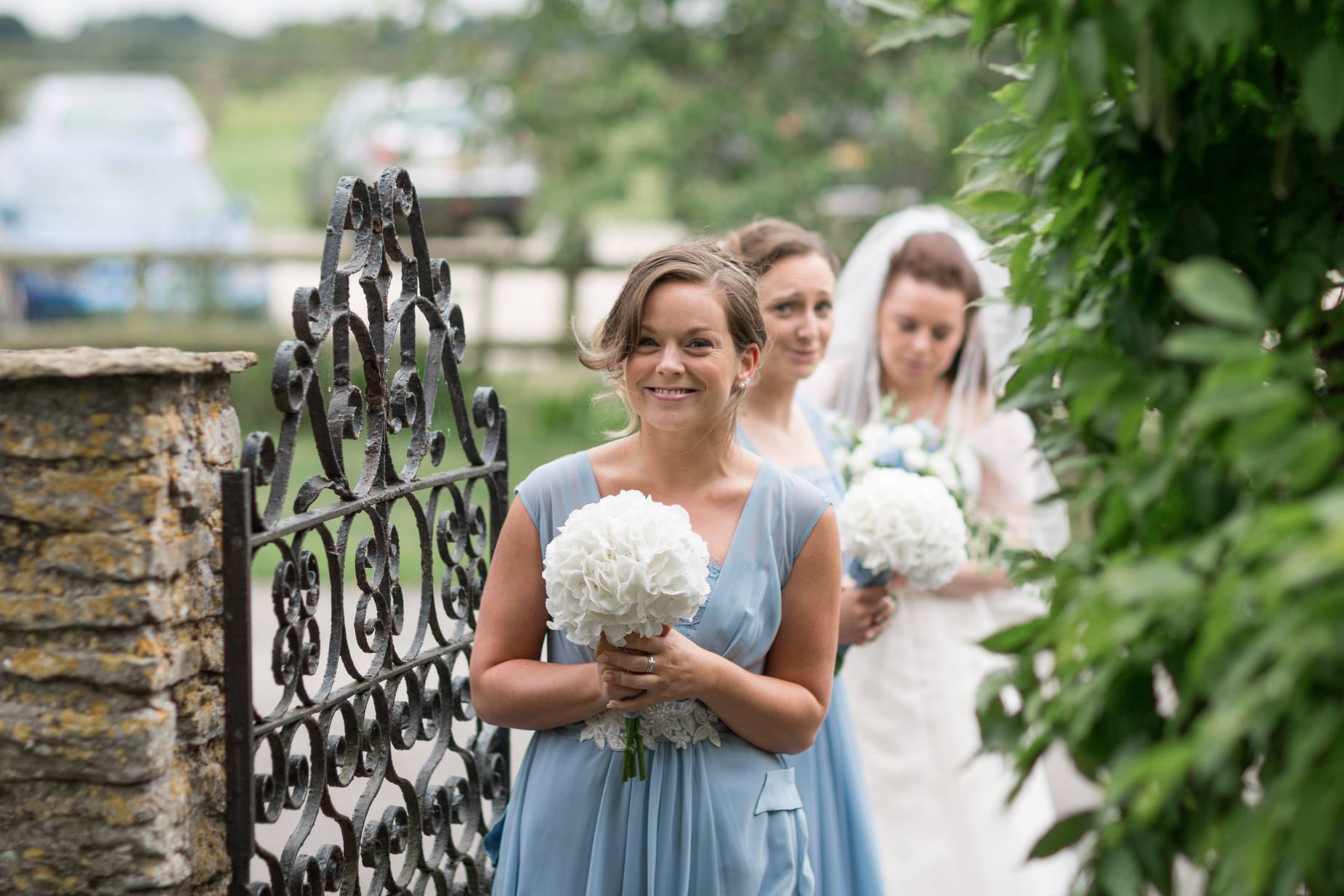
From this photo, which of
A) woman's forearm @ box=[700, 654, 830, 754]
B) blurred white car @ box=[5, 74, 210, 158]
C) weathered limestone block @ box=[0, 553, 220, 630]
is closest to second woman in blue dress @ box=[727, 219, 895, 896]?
woman's forearm @ box=[700, 654, 830, 754]

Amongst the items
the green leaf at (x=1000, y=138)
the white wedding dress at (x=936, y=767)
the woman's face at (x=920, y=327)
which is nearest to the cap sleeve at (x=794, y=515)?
the green leaf at (x=1000, y=138)

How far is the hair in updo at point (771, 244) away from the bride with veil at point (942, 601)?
602 mm

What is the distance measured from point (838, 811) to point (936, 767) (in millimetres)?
1011

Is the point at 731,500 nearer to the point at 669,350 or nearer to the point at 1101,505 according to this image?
the point at 669,350

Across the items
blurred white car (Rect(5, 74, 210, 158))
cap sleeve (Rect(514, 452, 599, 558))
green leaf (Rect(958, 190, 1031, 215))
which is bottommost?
cap sleeve (Rect(514, 452, 599, 558))

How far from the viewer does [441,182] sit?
45.5 ft

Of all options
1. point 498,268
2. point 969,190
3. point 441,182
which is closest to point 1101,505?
point 969,190

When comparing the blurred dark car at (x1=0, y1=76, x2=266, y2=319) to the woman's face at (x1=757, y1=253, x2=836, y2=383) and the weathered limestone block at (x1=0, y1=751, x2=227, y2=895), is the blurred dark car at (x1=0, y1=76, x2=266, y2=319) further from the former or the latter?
the weathered limestone block at (x1=0, y1=751, x2=227, y2=895)

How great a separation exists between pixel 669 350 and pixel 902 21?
2.71ft

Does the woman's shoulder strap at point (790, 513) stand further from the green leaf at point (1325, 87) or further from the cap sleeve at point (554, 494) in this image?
the green leaf at point (1325, 87)

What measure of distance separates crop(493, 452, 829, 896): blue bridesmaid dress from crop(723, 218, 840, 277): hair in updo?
1.21 m

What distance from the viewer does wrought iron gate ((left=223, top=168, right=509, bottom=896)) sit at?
7.23ft

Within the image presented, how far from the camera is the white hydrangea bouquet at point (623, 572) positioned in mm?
2178

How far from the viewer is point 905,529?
345cm
